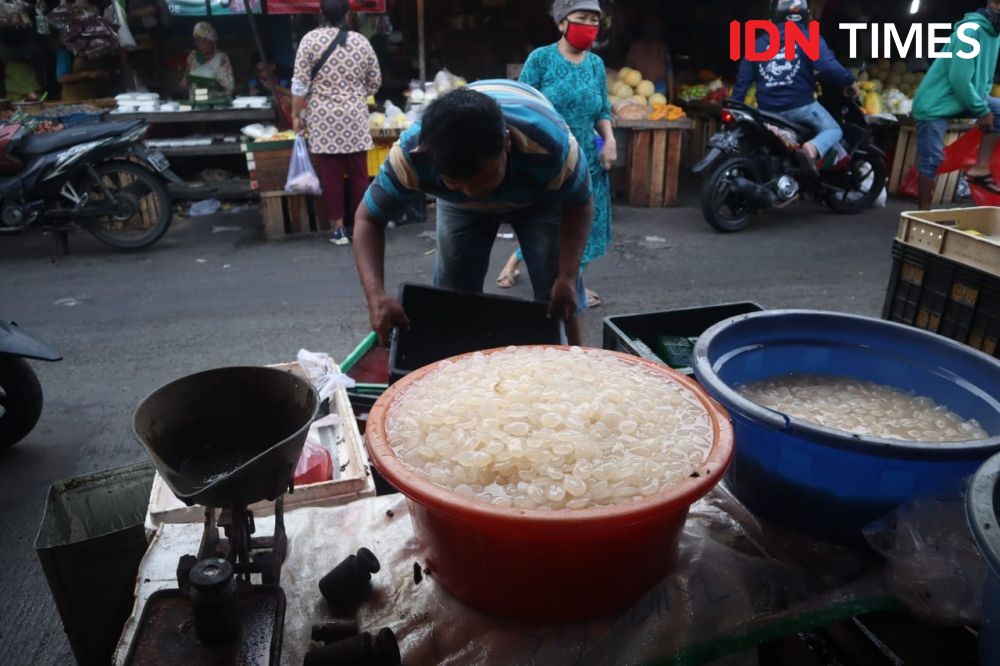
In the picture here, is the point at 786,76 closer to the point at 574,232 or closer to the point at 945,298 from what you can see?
the point at 945,298

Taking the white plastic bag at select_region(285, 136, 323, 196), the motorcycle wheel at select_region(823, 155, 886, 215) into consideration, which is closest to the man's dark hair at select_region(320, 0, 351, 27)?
the white plastic bag at select_region(285, 136, 323, 196)

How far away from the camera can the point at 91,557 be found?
6.09 ft

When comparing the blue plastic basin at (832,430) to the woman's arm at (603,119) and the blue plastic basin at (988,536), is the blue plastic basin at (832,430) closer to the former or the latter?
the blue plastic basin at (988,536)

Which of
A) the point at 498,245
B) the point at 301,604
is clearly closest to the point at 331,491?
the point at 301,604

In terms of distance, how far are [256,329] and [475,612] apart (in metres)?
3.42

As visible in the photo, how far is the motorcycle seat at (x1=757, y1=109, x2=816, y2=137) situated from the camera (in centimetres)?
634

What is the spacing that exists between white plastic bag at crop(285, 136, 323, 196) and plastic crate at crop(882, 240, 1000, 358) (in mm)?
4979

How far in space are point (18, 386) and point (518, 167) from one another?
2.46m

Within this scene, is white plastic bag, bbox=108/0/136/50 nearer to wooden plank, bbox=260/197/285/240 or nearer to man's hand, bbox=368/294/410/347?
wooden plank, bbox=260/197/285/240

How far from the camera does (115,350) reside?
423 centimetres

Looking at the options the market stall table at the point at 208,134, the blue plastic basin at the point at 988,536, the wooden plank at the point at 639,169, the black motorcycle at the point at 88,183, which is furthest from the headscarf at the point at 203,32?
the blue plastic basin at the point at 988,536

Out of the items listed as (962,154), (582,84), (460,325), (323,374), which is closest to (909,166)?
(962,154)

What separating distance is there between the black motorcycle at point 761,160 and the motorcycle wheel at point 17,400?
5249mm

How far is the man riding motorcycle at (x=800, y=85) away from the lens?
6195 millimetres
